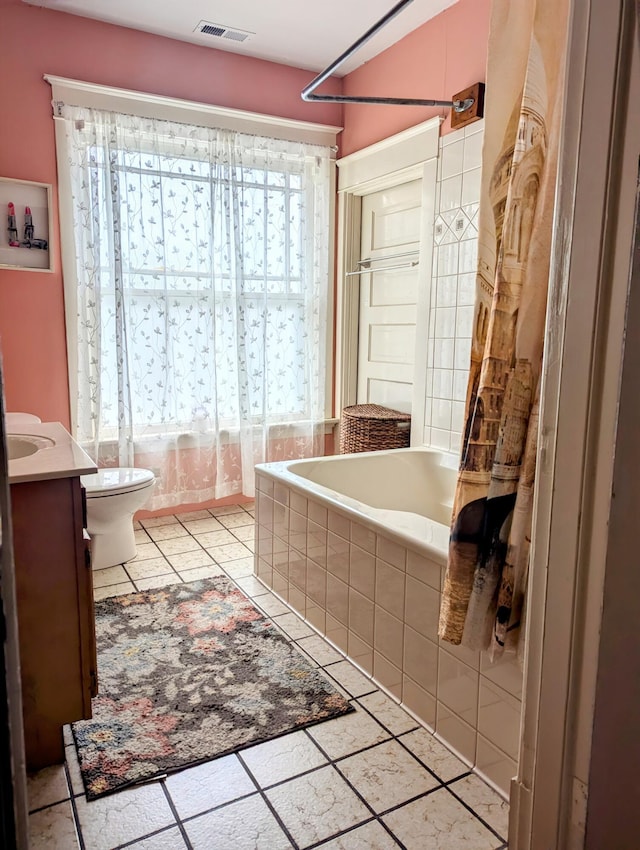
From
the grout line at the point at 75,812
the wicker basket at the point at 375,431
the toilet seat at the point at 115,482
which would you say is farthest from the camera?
the wicker basket at the point at 375,431

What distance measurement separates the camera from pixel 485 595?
4.61 ft

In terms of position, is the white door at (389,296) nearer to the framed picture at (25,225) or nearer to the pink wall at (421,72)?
the pink wall at (421,72)

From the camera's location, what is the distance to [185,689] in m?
1.92

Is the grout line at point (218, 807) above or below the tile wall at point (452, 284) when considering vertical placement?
below

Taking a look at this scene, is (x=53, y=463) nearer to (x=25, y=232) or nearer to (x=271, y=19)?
(x=25, y=232)

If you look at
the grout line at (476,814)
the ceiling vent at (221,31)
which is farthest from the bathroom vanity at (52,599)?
the ceiling vent at (221,31)

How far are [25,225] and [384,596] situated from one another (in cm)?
244

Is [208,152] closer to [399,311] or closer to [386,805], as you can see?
[399,311]

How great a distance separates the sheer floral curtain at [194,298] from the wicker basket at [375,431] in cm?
51

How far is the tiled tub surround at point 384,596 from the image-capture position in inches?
61.6

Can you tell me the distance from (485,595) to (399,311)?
2383 millimetres

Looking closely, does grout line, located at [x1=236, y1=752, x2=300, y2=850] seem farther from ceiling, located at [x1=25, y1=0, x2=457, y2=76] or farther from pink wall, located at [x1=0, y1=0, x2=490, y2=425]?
ceiling, located at [x1=25, y1=0, x2=457, y2=76]

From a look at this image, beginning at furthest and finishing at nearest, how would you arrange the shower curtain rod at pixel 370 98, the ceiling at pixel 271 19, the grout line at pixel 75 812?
the ceiling at pixel 271 19 → the shower curtain rod at pixel 370 98 → the grout line at pixel 75 812

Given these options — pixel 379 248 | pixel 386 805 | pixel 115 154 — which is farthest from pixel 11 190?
pixel 386 805
